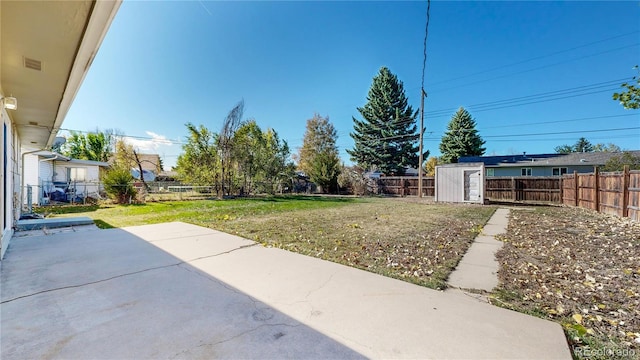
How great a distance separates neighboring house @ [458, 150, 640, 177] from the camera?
2003 cm

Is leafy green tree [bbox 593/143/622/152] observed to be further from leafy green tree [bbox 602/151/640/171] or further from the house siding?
leafy green tree [bbox 602/151/640/171]

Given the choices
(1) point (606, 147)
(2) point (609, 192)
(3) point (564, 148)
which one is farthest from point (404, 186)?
(3) point (564, 148)

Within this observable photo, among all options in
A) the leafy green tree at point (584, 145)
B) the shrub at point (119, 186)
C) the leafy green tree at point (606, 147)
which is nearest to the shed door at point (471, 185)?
the shrub at point (119, 186)

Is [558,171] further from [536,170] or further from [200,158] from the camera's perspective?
[200,158]

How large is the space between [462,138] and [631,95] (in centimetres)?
2370

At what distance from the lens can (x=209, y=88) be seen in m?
15.3

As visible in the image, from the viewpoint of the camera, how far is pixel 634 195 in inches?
252

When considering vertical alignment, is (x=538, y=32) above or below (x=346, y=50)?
above

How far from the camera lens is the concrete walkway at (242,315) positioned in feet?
5.29

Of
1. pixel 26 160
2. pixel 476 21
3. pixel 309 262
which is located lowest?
pixel 309 262

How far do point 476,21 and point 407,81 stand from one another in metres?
16.5

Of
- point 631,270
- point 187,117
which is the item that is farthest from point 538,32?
point 187,117

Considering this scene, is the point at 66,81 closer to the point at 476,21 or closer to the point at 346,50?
the point at 346,50

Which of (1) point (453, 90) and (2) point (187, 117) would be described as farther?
(1) point (453, 90)
